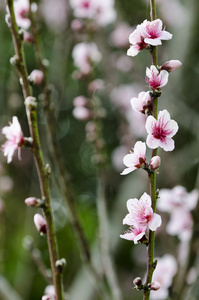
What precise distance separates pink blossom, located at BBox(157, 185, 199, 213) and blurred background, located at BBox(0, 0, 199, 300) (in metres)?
0.09

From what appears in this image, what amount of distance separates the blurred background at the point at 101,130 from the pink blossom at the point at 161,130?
85 centimetres

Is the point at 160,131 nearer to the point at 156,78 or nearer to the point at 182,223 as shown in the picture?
the point at 156,78

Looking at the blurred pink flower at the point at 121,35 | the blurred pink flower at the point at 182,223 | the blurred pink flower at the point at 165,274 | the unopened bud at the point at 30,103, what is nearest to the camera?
the unopened bud at the point at 30,103

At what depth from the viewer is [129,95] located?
12.3 feet

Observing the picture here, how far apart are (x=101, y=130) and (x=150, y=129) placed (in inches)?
70.4

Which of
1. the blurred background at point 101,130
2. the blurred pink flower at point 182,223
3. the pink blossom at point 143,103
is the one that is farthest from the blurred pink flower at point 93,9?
the pink blossom at point 143,103

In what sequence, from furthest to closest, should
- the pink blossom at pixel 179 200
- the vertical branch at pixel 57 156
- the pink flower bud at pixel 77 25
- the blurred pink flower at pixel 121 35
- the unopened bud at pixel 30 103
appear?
the blurred pink flower at pixel 121 35
the pink flower bud at pixel 77 25
the pink blossom at pixel 179 200
the vertical branch at pixel 57 156
the unopened bud at pixel 30 103

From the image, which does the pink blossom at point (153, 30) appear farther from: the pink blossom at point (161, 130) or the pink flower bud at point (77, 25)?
the pink flower bud at point (77, 25)

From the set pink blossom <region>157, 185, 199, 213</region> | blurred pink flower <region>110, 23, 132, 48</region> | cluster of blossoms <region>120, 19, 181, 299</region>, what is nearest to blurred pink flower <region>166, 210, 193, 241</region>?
pink blossom <region>157, 185, 199, 213</region>

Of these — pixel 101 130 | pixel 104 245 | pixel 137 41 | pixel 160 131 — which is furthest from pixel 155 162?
pixel 101 130

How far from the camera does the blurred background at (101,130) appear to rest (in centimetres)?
273

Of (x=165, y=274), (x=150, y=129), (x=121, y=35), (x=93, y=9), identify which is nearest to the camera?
(x=150, y=129)

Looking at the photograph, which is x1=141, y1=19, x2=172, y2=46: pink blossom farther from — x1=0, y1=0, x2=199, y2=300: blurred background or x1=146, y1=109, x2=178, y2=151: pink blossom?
x1=0, y1=0, x2=199, y2=300: blurred background

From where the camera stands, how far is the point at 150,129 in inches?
44.8
